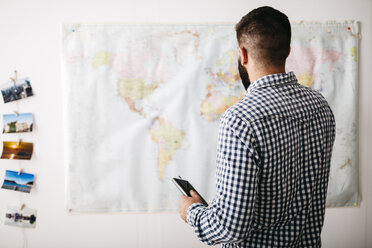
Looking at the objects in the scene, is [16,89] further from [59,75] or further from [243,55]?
[243,55]

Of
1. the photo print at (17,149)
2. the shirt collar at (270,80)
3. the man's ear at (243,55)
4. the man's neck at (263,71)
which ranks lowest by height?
the photo print at (17,149)

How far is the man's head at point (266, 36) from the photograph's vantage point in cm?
72

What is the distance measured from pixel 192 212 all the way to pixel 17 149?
124cm

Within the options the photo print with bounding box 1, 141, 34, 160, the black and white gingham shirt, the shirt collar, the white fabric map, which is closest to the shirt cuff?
the black and white gingham shirt

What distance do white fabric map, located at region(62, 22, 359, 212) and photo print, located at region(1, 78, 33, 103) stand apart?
0.22 m

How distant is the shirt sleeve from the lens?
0.65 meters

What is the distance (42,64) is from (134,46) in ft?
1.72

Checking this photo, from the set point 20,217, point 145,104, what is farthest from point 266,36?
point 20,217

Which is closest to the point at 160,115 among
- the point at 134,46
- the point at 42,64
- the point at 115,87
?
the point at 115,87

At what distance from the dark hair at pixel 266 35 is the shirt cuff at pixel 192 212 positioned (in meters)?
0.44

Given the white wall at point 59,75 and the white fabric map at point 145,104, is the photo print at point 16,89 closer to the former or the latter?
the white wall at point 59,75

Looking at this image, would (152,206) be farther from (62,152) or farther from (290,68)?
(290,68)

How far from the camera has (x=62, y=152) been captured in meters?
1.57

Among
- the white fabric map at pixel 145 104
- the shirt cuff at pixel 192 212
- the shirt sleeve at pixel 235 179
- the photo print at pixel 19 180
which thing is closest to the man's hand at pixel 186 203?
the shirt cuff at pixel 192 212
